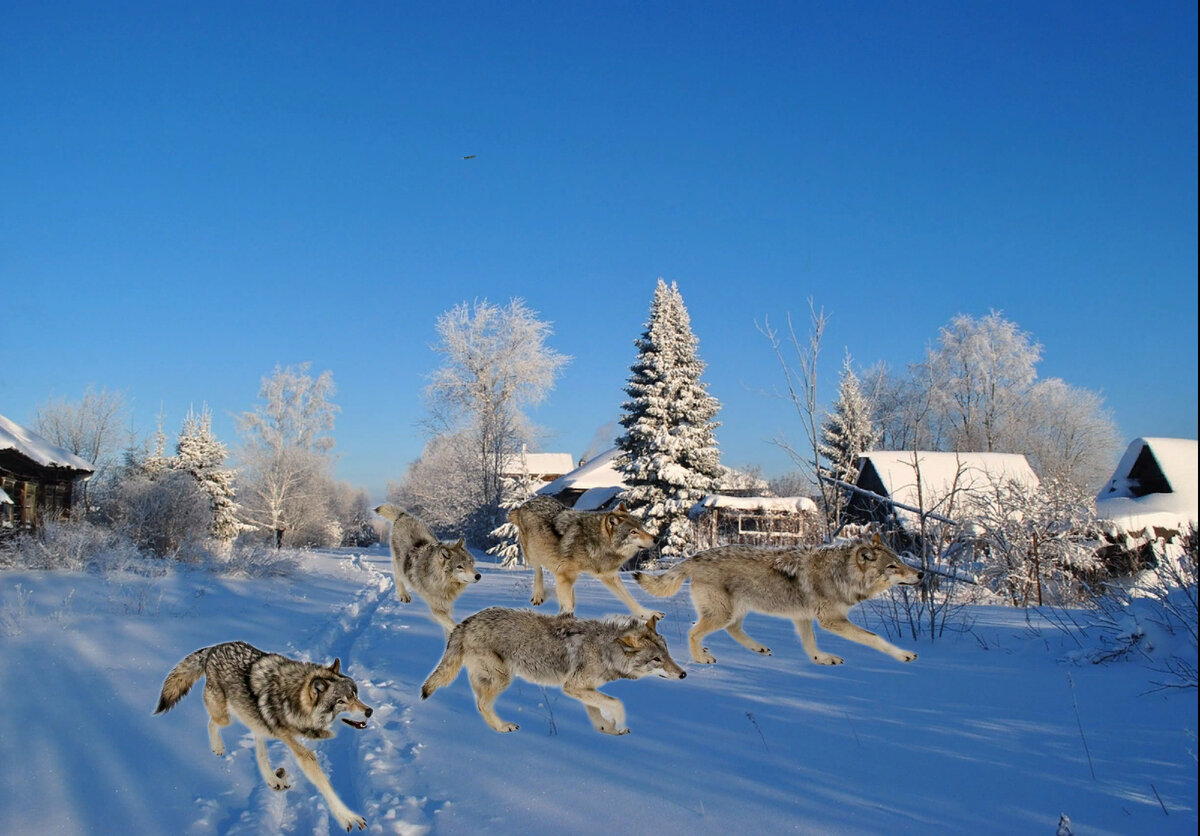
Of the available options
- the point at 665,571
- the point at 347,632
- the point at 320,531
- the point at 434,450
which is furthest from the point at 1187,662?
the point at 320,531

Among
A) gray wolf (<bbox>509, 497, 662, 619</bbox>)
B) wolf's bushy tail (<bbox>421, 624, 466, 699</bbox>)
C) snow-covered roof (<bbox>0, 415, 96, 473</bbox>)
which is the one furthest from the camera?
snow-covered roof (<bbox>0, 415, 96, 473</bbox>)

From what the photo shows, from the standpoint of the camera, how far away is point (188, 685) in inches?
128

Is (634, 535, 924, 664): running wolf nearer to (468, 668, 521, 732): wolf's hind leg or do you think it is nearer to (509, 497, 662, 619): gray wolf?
(509, 497, 662, 619): gray wolf

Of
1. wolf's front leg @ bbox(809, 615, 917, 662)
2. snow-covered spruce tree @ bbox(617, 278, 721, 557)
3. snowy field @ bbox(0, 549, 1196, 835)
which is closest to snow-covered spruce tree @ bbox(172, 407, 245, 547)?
snow-covered spruce tree @ bbox(617, 278, 721, 557)

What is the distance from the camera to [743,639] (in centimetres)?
311

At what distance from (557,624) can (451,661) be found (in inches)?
15.9

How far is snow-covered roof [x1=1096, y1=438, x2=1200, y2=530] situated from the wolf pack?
465cm

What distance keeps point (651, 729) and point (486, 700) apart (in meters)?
2.12

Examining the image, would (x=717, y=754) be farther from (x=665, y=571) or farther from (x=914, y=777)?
(x=665, y=571)

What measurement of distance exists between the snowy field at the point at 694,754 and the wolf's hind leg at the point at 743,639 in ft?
0.76

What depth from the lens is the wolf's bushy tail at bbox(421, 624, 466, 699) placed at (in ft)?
8.54

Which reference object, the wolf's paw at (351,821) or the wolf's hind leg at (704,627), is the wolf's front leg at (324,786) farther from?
the wolf's hind leg at (704,627)

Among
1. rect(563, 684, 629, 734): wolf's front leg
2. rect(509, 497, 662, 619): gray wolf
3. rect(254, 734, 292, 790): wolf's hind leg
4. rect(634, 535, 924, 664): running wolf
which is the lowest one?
rect(254, 734, 292, 790): wolf's hind leg

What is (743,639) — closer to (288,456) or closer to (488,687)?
(488,687)
